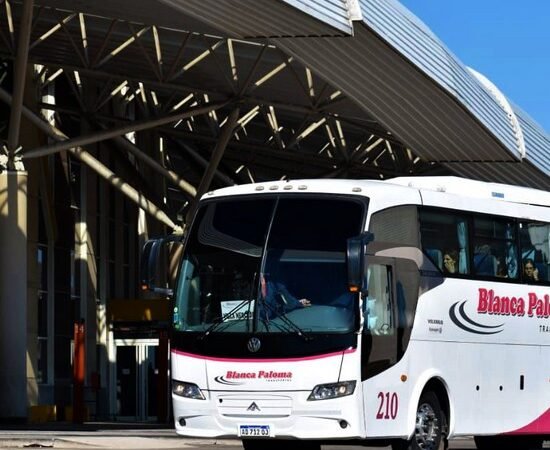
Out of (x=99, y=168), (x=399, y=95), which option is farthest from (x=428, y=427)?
(x=99, y=168)

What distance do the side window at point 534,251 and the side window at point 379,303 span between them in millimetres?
3287

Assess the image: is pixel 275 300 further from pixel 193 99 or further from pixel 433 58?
pixel 193 99

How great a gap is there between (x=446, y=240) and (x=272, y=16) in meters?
9.99

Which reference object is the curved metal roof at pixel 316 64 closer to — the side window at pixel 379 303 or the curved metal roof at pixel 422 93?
the curved metal roof at pixel 422 93

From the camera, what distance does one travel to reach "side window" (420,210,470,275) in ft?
55.8

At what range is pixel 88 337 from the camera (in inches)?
1715

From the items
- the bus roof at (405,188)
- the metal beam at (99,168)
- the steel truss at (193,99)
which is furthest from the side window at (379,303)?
the metal beam at (99,168)

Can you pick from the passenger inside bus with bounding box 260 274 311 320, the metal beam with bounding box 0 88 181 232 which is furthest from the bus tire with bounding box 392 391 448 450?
the metal beam with bounding box 0 88 181 232

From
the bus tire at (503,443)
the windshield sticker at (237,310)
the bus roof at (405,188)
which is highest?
the bus roof at (405,188)

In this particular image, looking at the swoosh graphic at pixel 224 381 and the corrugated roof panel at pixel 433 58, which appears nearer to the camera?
the swoosh graphic at pixel 224 381

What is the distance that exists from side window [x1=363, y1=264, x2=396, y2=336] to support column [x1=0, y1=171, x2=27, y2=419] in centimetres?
1700

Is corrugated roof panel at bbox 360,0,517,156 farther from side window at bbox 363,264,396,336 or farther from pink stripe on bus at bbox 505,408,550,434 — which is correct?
side window at bbox 363,264,396,336

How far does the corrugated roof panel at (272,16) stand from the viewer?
83.8 ft

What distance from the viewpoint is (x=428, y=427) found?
1656cm
